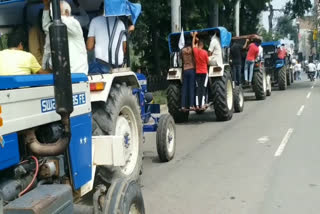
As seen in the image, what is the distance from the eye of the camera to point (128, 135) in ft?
19.9

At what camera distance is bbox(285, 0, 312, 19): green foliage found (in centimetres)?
3031


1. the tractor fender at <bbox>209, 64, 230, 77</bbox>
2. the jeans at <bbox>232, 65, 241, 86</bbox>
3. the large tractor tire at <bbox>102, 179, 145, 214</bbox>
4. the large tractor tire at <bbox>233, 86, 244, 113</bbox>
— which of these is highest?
the tractor fender at <bbox>209, 64, 230, 77</bbox>

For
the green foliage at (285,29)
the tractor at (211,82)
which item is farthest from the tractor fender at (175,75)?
the green foliage at (285,29)

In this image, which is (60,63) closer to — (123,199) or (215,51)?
(123,199)

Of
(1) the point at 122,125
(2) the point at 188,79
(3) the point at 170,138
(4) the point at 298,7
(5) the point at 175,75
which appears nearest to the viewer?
(1) the point at 122,125

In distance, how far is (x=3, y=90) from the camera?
3.05 metres

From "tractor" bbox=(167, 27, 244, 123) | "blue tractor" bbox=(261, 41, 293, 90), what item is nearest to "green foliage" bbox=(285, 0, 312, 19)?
"blue tractor" bbox=(261, 41, 293, 90)

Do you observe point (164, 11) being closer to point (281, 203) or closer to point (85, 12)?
point (85, 12)

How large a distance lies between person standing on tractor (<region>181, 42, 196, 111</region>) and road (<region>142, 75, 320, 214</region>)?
2.03 ft

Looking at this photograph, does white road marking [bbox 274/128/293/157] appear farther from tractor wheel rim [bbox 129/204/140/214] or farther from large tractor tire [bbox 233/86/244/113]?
tractor wheel rim [bbox 129/204/140/214]

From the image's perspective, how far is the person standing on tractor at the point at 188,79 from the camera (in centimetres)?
1163

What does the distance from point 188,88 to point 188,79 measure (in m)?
0.25

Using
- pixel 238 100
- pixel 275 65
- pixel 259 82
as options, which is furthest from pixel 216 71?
pixel 275 65

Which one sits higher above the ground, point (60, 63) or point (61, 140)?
point (60, 63)
